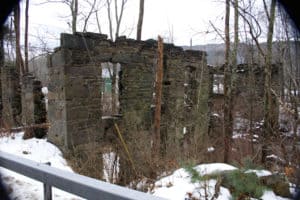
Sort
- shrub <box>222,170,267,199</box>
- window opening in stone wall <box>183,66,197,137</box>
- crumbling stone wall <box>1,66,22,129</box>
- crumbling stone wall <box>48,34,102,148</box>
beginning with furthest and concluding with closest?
window opening in stone wall <box>183,66,197,137</box>
crumbling stone wall <box>1,66,22,129</box>
crumbling stone wall <box>48,34,102,148</box>
shrub <box>222,170,267,199</box>

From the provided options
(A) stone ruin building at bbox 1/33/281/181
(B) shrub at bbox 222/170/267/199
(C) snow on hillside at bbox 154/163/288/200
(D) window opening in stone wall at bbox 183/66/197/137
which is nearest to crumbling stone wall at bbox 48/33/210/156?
(A) stone ruin building at bbox 1/33/281/181

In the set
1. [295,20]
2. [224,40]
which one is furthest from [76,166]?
[295,20]

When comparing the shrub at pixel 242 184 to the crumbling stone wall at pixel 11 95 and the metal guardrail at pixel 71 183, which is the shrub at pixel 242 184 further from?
the crumbling stone wall at pixel 11 95

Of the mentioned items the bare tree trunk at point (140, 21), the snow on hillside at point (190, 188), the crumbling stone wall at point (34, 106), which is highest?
the bare tree trunk at point (140, 21)

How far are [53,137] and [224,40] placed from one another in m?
6.24

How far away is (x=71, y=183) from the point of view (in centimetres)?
228

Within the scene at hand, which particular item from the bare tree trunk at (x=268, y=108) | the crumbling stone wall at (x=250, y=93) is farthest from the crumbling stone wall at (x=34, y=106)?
the crumbling stone wall at (x=250, y=93)

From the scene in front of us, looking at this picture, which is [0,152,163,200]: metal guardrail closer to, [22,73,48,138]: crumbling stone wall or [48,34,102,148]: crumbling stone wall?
[48,34,102,148]: crumbling stone wall

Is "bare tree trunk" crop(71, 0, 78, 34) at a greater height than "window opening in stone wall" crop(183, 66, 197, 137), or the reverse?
"bare tree trunk" crop(71, 0, 78, 34)

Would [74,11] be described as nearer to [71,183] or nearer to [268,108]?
[268,108]

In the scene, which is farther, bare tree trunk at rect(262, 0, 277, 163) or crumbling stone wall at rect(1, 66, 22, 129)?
crumbling stone wall at rect(1, 66, 22, 129)

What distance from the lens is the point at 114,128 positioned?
31.9 ft

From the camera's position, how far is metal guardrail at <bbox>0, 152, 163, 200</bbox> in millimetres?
1968

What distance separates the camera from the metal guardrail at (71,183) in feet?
6.46
